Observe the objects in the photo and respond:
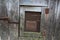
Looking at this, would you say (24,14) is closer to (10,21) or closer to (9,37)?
(10,21)

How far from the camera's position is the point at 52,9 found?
2.39 meters

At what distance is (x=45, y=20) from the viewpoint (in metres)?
2.41

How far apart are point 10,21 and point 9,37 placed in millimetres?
267

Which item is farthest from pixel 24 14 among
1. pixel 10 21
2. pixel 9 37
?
pixel 9 37

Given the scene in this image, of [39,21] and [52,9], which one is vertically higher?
[52,9]

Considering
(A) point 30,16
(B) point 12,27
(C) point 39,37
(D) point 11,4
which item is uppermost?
(D) point 11,4

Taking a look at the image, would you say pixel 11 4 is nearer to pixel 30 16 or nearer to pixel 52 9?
pixel 30 16

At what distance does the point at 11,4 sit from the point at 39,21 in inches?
21.2

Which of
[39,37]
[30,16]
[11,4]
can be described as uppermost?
[11,4]

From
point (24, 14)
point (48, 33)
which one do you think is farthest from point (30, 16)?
point (48, 33)

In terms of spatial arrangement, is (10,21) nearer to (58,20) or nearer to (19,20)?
(19,20)

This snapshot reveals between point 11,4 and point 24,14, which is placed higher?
point 11,4

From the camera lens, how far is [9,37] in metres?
2.43

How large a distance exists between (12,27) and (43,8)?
60 cm
